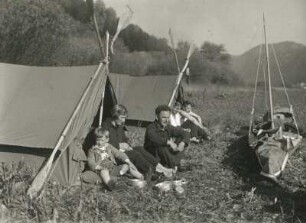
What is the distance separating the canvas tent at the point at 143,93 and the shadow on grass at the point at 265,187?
335cm

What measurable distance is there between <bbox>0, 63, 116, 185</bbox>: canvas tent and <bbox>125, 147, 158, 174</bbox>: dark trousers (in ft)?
2.57

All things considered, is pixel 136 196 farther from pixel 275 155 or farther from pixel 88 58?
pixel 88 58

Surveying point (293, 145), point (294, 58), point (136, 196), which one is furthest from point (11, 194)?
point (294, 58)

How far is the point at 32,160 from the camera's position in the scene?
693cm

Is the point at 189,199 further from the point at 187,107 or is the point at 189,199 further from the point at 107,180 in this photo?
the point at 187,107

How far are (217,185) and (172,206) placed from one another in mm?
1471

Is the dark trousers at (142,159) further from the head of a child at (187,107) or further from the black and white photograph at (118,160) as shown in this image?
the head of a child at (187,107)

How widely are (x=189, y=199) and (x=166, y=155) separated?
51.3 inches

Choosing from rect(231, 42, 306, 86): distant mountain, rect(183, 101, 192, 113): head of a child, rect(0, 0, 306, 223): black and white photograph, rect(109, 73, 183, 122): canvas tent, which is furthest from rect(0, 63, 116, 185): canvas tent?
rect(231, 42, 306, 86): distant mountain

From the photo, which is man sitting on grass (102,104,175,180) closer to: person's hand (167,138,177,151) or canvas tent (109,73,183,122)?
person's hand (167,138,177,151)

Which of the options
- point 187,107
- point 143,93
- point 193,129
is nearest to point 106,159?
point 193,129

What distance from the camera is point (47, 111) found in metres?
7.34

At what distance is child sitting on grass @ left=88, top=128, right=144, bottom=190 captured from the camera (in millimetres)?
6843

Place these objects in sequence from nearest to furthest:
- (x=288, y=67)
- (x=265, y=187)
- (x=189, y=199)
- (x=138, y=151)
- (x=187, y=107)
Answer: (x=189, y=199)
(x=265, y=187)
(x=138, y=151)
(x=187, y=107)
(x=288, y=67)
